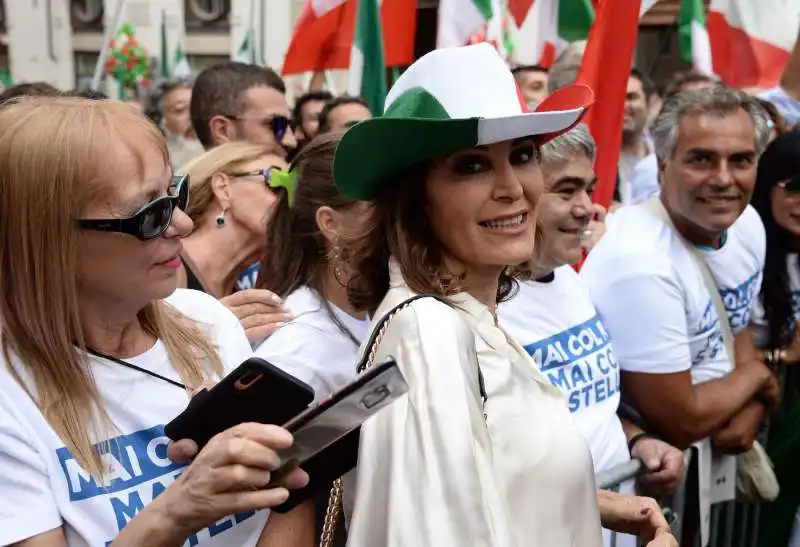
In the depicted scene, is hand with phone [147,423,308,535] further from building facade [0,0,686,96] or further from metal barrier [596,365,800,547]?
building facade [0,0,686,96]

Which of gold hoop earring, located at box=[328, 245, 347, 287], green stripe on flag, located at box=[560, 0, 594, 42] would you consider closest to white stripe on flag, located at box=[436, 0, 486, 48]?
green stripe on flag, located at box=[560, 0, 594, 42]

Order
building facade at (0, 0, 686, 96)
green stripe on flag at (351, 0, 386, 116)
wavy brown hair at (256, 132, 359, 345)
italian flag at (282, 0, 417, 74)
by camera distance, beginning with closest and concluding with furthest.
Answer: wavy brown hair at (256, 132, 359, 345), green stripe on flag at (351, 0, 386, 116), italian flag at (282, 0, 417, 74), building facade at (0, 0, 686, 96)

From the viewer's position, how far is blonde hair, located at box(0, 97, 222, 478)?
1.59 m

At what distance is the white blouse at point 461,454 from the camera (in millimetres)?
1448

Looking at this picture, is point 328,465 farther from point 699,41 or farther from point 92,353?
point 699,41

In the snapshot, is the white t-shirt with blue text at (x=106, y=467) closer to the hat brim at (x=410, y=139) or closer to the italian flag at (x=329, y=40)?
the hat brim at (x=410, y=139)

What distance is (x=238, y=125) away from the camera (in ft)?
17.1

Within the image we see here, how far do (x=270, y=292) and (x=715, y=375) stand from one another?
1625 mm

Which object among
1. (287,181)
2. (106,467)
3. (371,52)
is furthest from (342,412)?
(371,52)

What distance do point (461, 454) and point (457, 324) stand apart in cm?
24

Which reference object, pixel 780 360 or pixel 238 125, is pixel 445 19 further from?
pixel 780 360

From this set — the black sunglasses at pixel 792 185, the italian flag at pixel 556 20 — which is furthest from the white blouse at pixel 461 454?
the italian flag at pixel 556 20

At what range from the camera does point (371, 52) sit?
557 centimetres

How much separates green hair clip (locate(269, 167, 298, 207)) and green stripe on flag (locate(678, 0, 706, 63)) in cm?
424
